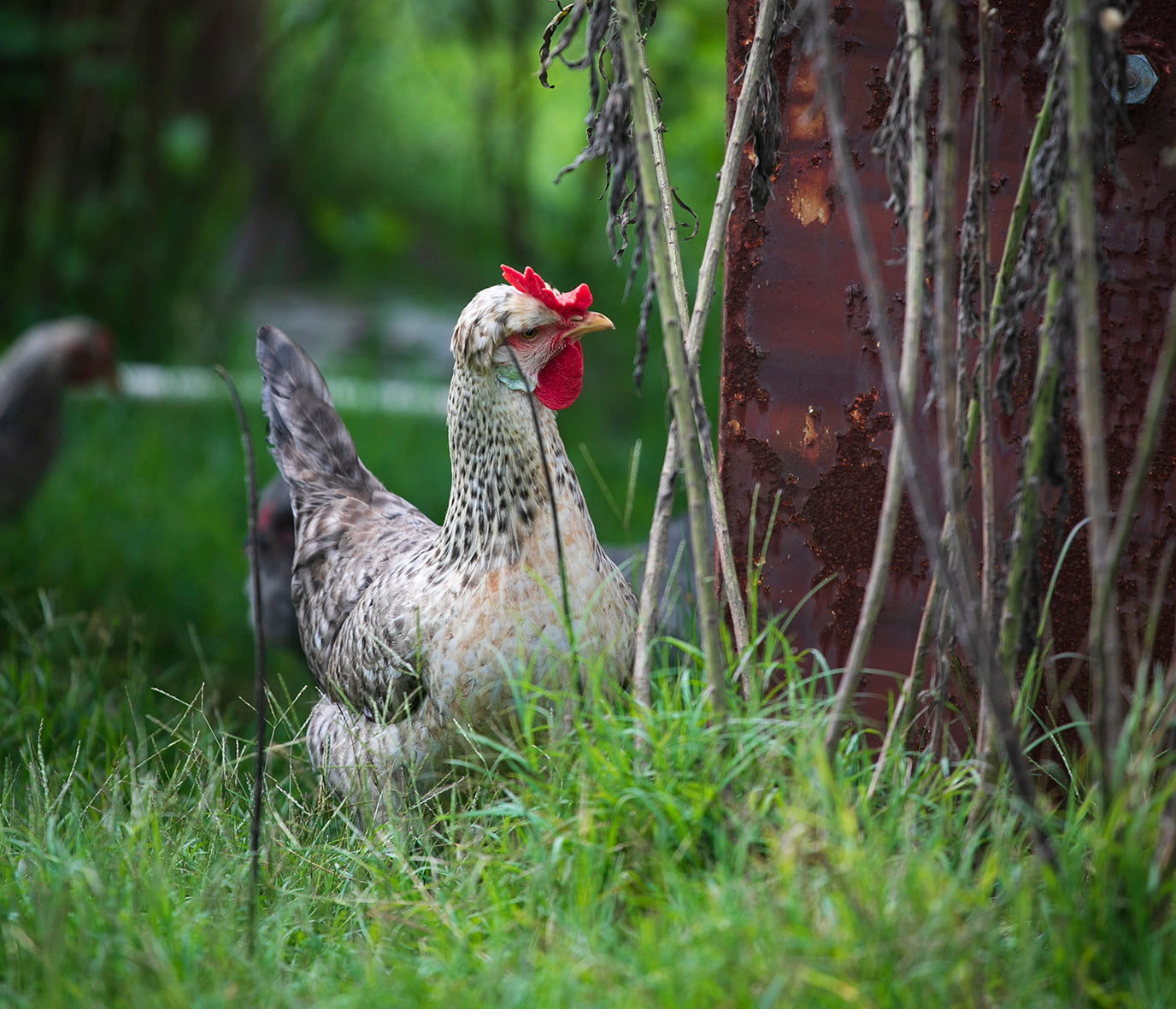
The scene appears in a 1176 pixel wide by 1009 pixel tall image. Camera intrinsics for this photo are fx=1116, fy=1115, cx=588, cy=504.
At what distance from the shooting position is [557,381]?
8.33ft

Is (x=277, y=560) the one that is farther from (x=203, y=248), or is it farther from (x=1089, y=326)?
(x=203, y=248)

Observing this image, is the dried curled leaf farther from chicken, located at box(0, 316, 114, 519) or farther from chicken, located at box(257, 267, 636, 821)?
chicken, located at box(0, 316, 114, 519)

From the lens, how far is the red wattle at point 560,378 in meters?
2.52

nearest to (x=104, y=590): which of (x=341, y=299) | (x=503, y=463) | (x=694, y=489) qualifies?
(x=503, y=463)

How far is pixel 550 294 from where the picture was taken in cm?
243

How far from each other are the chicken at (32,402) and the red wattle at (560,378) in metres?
3.27

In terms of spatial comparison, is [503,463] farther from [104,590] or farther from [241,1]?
[241,1]

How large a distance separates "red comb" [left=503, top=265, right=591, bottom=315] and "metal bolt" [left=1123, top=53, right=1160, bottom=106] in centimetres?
112

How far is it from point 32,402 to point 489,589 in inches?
144

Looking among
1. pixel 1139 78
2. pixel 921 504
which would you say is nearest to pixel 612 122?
pixel 921 504

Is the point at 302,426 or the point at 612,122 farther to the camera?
the point at 302,426

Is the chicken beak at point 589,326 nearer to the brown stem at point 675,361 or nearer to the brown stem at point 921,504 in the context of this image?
the brown stem at point 675,361

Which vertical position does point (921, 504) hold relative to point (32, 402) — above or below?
above

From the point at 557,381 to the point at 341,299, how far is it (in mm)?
8920
